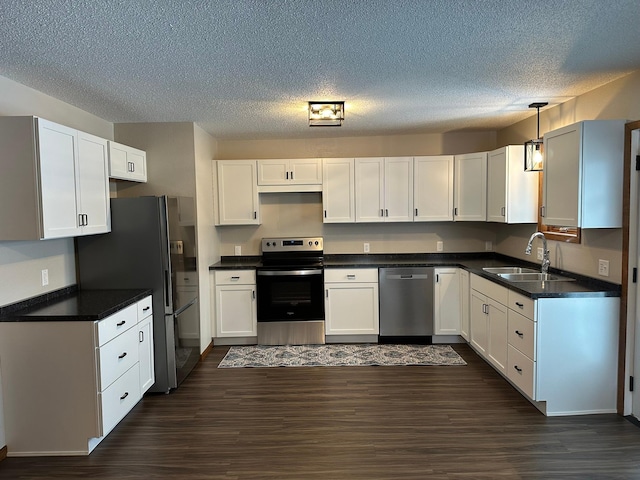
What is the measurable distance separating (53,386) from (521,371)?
3.27 m

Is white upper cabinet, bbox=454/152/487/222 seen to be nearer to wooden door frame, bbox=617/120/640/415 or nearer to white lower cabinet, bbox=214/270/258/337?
wooden door frame, bbox=617/120/640/415

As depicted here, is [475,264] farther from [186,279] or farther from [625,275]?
[186,279]

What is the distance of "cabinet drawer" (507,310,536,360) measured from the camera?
3012 millimetres

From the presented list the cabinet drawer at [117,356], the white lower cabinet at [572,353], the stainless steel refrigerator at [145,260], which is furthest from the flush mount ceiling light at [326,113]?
the cabinet drawer at [117,356]

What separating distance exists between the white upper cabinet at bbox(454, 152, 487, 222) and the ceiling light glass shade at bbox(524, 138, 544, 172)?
0.83 m

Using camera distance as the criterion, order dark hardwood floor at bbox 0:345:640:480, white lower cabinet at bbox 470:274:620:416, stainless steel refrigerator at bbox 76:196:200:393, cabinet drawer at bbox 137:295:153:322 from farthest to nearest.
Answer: stainless steel refrigerator at bbox 76:196:200:393 → cabinet drawer at bbox 137:295:153:322 → white lower cabinet at bbox 470:274:620:416 → dark hardwood floor at bbox 0:345:640:480

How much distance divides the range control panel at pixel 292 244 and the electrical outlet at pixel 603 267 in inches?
114

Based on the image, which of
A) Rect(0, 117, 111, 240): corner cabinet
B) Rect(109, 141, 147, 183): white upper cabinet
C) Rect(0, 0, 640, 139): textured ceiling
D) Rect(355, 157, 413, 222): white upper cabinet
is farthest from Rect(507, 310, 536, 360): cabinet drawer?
Rect(109, 141, 147, 183): white upper cabinet

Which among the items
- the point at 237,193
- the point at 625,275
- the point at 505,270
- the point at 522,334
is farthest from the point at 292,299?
the point at 625,275

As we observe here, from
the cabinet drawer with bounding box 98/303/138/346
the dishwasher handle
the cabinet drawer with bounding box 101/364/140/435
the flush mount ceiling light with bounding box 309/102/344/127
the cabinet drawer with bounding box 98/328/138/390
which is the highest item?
the flush mount ceiling light with bounding box 309/102/344/127

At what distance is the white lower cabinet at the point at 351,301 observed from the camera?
467 centimetres

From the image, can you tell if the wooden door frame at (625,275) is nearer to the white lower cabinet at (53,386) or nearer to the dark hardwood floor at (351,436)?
the dark hardwood floor at (351,436)

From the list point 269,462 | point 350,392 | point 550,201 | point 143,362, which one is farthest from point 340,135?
point 269,462

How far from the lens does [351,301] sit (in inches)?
185
